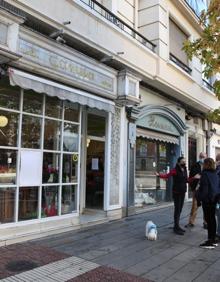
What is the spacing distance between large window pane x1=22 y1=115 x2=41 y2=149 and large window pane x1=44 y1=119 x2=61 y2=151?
0.24 meters

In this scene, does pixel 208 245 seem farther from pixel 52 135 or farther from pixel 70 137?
pixel 52 135

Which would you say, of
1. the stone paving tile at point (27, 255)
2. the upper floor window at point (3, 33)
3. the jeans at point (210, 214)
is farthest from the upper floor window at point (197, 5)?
the stone paving tile at point (27, 255)

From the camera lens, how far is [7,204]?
7133mm

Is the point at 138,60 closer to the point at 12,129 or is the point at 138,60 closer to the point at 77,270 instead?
the point at 12,129

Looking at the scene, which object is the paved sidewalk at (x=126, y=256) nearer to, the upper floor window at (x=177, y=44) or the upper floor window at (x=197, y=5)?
the upper floor window at (x=177, y=44)

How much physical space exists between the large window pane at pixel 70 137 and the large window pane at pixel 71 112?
174 mm

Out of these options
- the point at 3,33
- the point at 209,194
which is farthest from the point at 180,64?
the point at 3,33

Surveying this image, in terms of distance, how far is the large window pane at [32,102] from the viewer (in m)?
7.56

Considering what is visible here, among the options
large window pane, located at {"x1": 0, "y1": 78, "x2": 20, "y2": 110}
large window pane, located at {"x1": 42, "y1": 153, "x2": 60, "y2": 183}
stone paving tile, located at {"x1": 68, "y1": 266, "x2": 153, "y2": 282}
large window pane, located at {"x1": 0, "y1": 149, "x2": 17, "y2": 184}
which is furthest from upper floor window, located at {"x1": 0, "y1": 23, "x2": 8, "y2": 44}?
stone paving tile, located at {"x1": 68, "y1": 266, "x2": 153, "y2": 282}

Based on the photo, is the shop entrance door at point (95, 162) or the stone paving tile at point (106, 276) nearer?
the stone paving tile at point (106, 276)

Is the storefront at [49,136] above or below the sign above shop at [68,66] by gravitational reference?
below

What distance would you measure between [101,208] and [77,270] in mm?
4676

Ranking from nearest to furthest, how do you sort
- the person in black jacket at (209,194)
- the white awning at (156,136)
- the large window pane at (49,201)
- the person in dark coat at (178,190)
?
1. the person in black jacket at (209,194)
2. the large window pane at (49,201)
3. the person in dark coat at (178,190)
4. the white awning at (156,136)

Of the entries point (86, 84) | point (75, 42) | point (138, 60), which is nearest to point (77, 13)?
point (75, 42)
